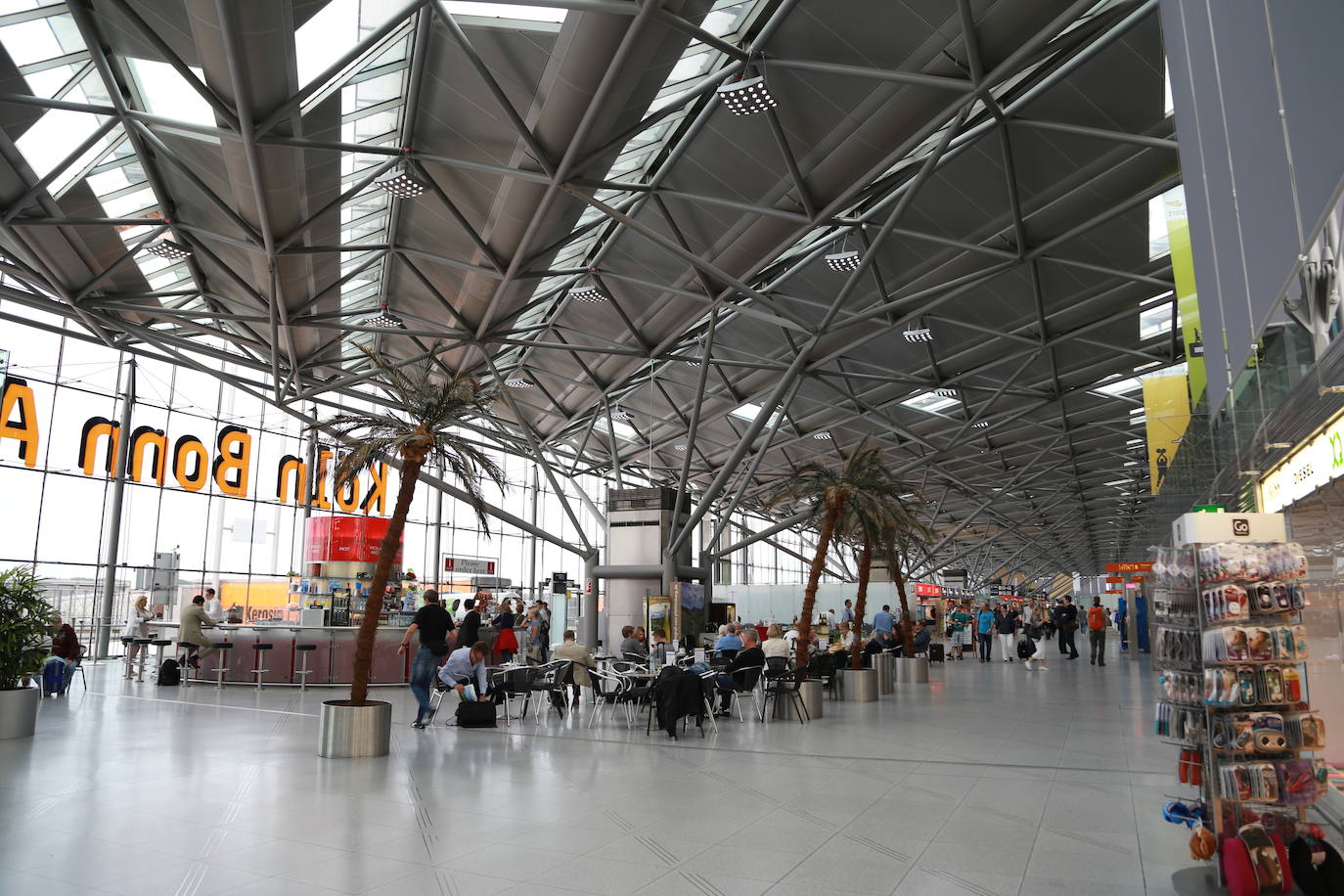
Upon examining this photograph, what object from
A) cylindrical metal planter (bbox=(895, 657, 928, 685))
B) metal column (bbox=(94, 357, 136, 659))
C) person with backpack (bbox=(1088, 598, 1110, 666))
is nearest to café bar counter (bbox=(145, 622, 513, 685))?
metal column (bbox=(94, 357, 136, 659))

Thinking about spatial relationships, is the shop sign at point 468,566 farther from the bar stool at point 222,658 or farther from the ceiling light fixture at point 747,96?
the ceiling light fixture at point 747,96

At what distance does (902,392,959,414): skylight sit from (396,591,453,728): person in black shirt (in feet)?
81.7

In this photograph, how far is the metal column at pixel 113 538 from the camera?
2530 centimetres

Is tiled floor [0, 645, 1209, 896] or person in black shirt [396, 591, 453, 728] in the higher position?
person in black shirt [396, 591, 453, 728]

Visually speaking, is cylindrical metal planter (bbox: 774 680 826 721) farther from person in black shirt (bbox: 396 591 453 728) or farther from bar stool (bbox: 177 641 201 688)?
bar stool (bbox: 177 641 201 688)

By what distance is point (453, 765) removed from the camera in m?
8.95

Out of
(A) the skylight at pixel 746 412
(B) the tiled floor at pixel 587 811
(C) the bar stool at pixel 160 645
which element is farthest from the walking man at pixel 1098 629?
(C) the bar stool at pixel 160 645

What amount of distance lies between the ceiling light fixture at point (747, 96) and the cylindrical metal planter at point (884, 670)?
11.2m

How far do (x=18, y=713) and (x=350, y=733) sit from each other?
13.9 feet

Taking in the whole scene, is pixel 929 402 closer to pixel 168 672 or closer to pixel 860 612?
pixel 860 612

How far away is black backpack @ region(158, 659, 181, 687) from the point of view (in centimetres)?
1742

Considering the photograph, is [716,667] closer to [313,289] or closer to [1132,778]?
[1132,778]

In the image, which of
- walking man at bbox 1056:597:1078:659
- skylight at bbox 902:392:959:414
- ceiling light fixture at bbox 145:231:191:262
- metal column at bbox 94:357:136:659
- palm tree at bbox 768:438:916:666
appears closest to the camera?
palm tree at bbox 768:438:916:666

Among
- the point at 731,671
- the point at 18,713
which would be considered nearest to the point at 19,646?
the point at 18,713
